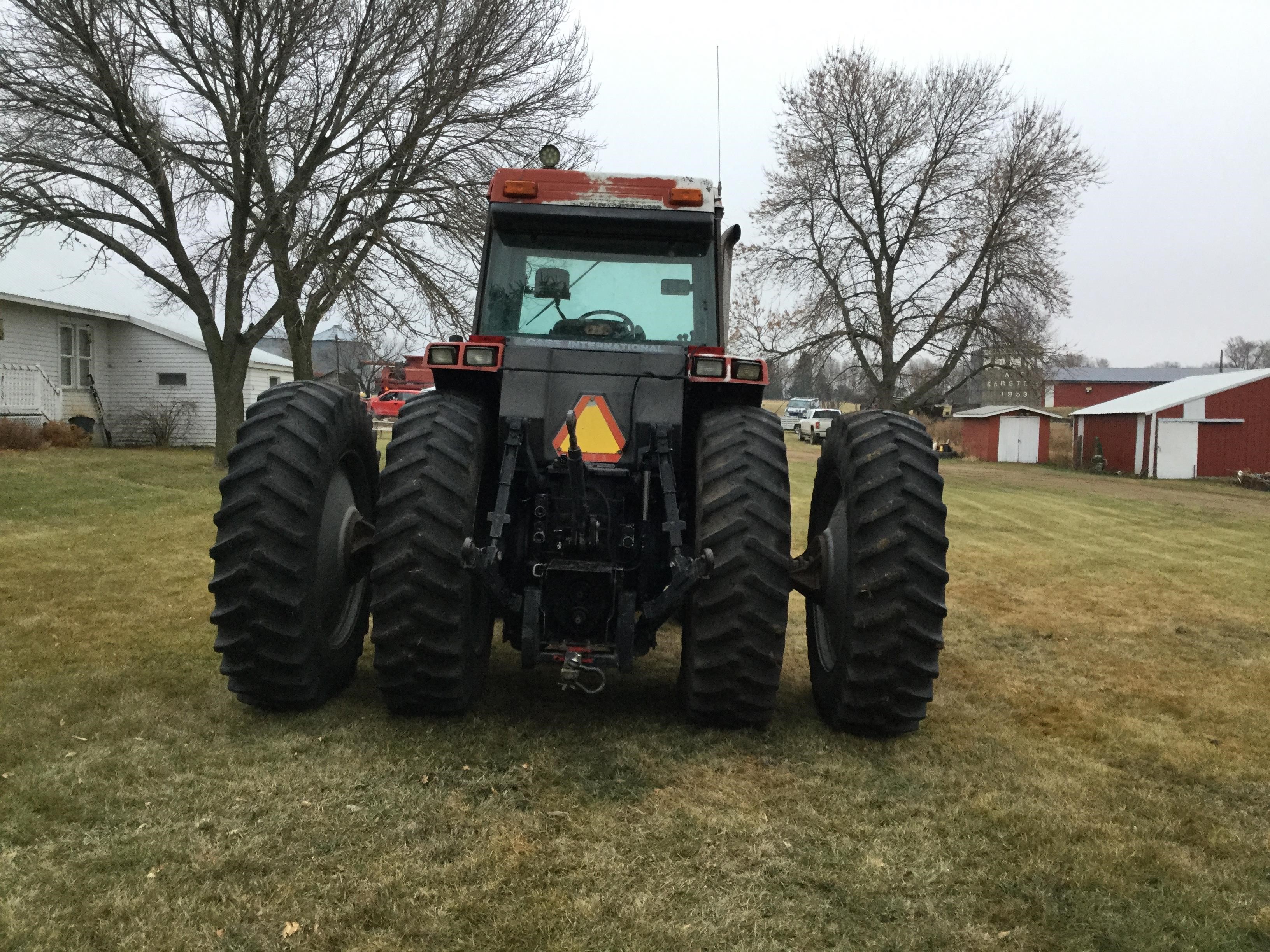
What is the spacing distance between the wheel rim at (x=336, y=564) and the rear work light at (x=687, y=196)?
2192 millimetres

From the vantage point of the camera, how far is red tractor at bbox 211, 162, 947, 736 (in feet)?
14.2

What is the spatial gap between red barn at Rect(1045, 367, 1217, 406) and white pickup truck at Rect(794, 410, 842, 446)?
2497 cm

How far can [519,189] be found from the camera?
16.8 ft

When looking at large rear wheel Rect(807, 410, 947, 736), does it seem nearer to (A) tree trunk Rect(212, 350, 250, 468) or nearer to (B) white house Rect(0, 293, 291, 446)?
(A) tree trunk Rect(212, 350, 250, 468)

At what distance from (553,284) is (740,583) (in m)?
2.02

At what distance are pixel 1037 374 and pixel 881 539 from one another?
32077 mm

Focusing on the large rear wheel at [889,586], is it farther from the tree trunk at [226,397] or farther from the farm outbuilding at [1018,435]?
the farm outbuilding at [1018,435]

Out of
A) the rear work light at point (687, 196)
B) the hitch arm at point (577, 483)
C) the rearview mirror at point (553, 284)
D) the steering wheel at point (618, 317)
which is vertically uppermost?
the rear work light at point (687, 196)

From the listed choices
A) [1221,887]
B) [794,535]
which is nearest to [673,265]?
[1221,887]

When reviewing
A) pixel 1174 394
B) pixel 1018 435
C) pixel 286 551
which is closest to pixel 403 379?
pixel 1018 435

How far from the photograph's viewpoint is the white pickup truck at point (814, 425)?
1786 inches

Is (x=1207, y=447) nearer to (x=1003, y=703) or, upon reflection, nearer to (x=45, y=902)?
(x=1003, y=703)

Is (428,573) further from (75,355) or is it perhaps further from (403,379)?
(403,379)

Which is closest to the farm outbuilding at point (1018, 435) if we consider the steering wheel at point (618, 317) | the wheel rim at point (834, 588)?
the wheel rim at point (834, 588)
